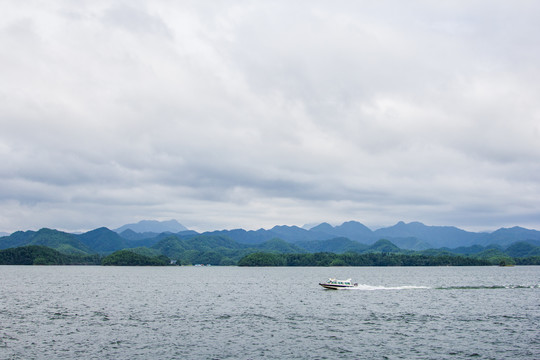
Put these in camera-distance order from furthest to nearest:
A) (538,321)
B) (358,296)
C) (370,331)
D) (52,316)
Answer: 1. (358,296)
2. (52,316)
3. (538,321)
4. (370,331)

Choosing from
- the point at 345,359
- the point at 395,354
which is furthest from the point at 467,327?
the point at 345,359

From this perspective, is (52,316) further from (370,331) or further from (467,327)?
(467,327)

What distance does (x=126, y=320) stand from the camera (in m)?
91.0

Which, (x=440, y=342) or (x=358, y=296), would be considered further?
(x=358, y=296)

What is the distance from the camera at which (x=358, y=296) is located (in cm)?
14338

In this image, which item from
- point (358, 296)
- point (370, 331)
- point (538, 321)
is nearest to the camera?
point (370, 331)

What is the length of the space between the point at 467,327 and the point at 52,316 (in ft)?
272

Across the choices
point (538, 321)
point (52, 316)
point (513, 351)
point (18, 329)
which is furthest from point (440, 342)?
point (52, 316)

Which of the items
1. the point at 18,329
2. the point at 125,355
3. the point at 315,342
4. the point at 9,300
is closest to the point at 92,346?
the point at 125,355

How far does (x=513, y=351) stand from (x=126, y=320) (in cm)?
6852

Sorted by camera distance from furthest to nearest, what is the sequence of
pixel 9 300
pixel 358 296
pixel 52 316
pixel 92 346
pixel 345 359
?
pixel 358 296 → pixel 9 300 → pixel 52 316 → pixel 92 346 → pixel 345 359

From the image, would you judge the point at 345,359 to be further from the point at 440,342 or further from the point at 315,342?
the point at 440,342

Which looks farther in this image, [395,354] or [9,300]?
[9,300]

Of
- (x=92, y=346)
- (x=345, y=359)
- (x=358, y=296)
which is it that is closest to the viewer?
(x=345, y=359)
